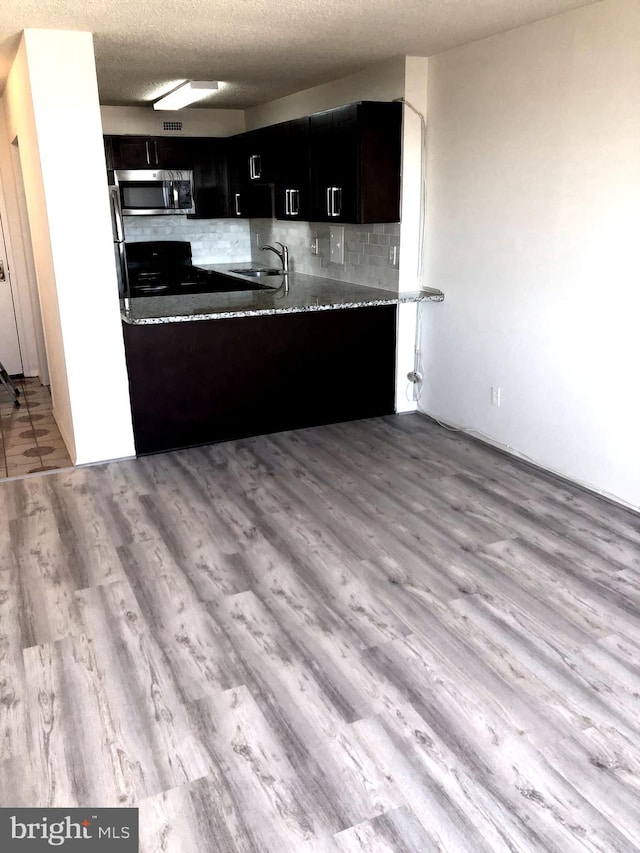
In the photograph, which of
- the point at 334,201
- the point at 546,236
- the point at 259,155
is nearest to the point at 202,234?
the point at 259,155

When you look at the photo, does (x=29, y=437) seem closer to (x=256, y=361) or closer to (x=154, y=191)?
(x=256, y=361)

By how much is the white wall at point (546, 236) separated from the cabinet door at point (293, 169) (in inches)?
40.1

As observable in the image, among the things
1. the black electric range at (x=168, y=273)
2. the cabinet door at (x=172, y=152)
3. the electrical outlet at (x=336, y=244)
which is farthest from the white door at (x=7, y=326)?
the electrical outlet at (x=336, y=244)

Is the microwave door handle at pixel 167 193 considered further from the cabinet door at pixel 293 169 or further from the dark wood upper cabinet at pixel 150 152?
the cabinet door at pixel 293 169

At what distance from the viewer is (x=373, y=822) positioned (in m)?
1.83

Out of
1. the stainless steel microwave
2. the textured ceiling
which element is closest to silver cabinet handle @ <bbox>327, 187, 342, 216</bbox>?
the textured ceiling

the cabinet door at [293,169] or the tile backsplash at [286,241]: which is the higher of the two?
the cabinet door at [293,169]

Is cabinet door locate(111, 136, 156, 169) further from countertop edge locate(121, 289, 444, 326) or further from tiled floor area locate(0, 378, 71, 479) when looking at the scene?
countertop edge locate(121, 289, 444, 326)

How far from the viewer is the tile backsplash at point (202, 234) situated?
7.00 metres

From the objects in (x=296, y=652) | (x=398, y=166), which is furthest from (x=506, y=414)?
(x=296, y=652)

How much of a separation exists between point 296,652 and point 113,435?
2341mm

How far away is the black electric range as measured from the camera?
6.04 metres

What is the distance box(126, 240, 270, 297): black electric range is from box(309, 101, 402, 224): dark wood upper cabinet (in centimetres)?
131

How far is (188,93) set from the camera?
191 inches
